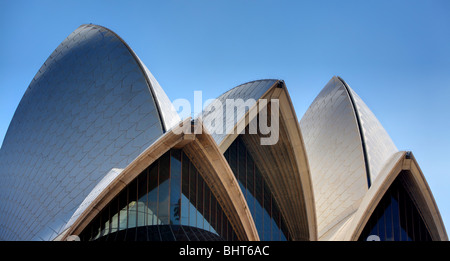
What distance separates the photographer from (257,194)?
814 inches

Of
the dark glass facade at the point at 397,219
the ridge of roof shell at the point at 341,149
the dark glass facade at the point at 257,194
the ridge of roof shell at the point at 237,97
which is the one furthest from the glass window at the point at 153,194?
the dark glass facade at the point at 397,219

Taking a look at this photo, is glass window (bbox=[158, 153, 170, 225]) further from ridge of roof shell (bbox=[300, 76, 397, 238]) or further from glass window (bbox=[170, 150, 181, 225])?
ridge of roof shell (bbox=[300, 76, 397, 238])

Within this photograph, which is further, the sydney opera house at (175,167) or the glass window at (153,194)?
the glass window at (153,194)

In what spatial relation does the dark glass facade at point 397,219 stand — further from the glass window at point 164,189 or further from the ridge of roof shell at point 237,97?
the glass window at point 164,189

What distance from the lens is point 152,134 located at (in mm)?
16375

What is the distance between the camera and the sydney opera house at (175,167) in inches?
598

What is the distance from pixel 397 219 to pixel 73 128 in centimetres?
1229

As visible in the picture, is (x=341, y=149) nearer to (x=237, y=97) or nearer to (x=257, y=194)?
(x=257, y=194)

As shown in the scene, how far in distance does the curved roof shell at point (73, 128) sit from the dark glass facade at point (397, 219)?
8.69 metres

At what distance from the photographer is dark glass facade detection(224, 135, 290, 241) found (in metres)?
20.2

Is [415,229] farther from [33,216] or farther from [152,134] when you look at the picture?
[33,216]

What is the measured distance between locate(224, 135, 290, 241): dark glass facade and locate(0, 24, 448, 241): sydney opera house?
51mm
